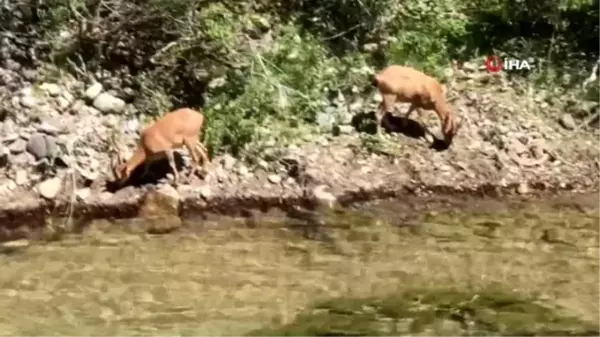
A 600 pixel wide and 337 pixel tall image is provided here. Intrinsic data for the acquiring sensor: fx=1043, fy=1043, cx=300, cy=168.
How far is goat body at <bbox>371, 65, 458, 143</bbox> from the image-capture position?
203 inches

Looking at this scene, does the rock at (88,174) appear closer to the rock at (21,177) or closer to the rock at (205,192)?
the rock at (21,177)

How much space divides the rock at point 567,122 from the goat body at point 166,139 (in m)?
1.90

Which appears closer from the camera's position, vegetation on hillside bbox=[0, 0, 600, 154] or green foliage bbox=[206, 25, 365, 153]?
green foliage bbox=[206, 25, 365, 153]

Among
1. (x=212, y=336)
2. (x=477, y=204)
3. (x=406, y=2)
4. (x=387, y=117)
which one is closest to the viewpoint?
(x=212, y=336)

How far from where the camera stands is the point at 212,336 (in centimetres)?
425

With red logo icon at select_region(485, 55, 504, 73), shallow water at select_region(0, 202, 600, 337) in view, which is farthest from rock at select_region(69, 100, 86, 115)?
red logo icon at select_region(485, 55, 504, 73)

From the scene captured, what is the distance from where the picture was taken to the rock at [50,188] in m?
4.97

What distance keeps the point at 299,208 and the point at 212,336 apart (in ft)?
3.19

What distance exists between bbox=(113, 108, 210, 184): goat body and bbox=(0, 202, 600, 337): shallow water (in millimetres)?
349

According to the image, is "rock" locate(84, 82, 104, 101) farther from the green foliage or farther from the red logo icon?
the red logo icon

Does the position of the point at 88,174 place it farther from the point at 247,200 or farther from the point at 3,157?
the point at 247,200

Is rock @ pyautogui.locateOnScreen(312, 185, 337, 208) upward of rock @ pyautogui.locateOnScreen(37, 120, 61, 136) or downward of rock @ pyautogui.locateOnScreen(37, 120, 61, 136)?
downward

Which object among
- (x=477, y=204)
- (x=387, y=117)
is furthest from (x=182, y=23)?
(x=477, y=204)

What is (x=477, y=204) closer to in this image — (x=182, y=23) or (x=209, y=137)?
(x=209, y=137)
